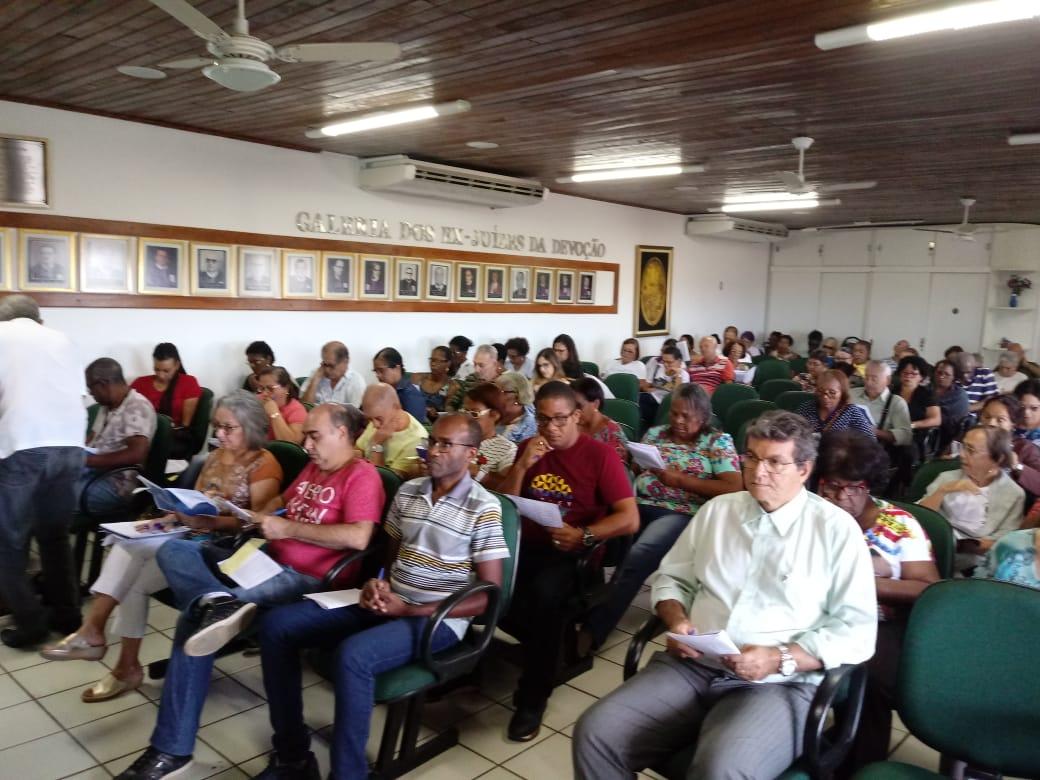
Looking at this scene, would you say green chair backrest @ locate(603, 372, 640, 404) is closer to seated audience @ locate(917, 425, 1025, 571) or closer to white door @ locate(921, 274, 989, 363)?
seated audience @ locate(917, 425, 1025, 571)

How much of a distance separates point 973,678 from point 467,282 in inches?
277

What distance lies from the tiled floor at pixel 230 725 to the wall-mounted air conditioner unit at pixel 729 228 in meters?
9.09

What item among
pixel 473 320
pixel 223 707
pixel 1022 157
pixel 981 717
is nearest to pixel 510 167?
pixel 473 320

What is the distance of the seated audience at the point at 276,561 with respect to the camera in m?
2.50

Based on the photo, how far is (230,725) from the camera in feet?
9.68

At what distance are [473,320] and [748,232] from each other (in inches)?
222

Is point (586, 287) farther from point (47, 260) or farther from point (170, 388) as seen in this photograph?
point (47, 260)

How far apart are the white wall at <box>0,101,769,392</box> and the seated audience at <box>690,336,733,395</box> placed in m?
2.23

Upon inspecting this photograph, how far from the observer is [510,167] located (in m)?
7.82

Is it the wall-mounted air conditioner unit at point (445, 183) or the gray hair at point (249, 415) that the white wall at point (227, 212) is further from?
the gray hair at point (249, 415)

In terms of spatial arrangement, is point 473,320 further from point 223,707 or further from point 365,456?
point 223,707

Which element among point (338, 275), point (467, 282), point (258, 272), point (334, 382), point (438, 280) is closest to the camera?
point (334, 382)

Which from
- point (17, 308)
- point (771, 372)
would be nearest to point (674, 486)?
point (17, 308)

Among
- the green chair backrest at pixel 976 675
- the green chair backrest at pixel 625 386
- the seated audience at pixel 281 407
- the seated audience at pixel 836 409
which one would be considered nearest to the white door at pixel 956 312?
the green chair backrest at pixel 625 386
